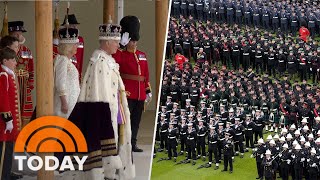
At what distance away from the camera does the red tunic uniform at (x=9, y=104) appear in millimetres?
7422

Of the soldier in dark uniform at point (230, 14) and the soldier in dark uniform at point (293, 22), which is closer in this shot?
the soldier in dark uniform at point (230, 14)

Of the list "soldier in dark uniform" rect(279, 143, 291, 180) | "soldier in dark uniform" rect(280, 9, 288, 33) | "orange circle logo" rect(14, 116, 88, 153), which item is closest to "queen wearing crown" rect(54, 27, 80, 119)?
"orange circle logo" rect(14, 116, 88, 153)

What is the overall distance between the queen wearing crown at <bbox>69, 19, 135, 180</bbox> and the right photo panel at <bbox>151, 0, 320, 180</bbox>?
5.22 meters

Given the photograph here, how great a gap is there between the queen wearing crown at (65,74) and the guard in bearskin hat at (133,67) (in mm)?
541

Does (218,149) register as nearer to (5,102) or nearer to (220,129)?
(220,129)

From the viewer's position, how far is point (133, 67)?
860 centimetres

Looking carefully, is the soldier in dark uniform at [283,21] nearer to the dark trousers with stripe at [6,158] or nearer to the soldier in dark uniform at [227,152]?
the soldier in dark uniform at [227,152]

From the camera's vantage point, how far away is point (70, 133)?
7.67 metres

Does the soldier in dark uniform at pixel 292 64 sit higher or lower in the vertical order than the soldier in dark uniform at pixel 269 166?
higher

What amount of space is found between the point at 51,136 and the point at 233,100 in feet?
33.6

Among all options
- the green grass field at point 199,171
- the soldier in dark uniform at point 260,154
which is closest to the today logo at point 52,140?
the green grass field at point 199,171

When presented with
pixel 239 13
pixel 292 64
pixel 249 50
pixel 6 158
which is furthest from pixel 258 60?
pixel 6 158

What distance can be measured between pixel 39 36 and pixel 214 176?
8.17 metres

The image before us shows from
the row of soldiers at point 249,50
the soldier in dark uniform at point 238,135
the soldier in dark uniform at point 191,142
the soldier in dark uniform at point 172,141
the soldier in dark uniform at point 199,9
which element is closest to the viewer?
the soldier in dark uniform at point 172,141
